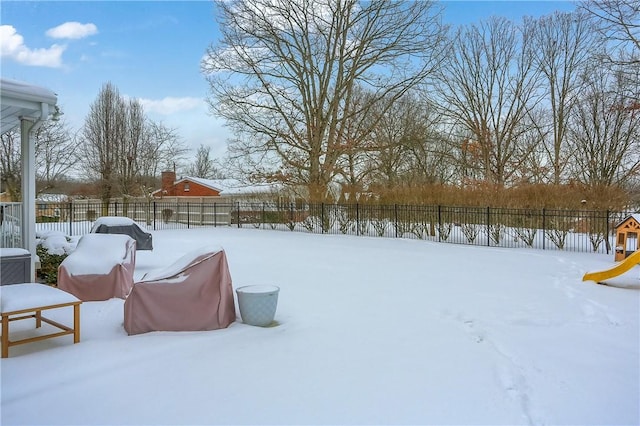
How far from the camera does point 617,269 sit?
22.0 ft

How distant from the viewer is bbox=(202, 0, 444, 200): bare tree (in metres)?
18.8

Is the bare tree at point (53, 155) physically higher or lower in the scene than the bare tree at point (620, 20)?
lower

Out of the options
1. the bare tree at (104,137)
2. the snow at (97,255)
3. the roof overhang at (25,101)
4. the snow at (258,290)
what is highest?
the bare tree at (104,137)

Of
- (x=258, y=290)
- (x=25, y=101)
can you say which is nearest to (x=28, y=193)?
(x=25, y=101)

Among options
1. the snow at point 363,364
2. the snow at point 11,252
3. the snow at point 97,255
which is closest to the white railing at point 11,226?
the snow at point 11,252

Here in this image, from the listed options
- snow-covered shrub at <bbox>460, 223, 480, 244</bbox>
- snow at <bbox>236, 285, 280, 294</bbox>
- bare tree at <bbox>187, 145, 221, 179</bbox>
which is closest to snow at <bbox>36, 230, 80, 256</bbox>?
snow at <bbox>236, 285, 280, 294</bbox>

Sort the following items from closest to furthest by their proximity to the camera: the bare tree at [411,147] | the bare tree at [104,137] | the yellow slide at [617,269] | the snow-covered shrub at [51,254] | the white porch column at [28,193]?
the white porch column at [28,193] → the yellow slide at [617,269] → the snow-covered shrub at [51,254] → the bare tree at [411,147] → the bare tree at [104,137]

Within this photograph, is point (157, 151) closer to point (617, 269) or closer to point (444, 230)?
point (444, 230)

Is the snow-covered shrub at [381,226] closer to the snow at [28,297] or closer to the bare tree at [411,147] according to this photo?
the bare tree at [411,147]

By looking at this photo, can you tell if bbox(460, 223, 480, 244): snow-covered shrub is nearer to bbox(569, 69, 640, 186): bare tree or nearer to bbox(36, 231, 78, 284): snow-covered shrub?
bbox(569, 69, 640, 186): bare tree

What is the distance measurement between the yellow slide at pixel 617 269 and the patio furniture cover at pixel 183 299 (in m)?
6.44

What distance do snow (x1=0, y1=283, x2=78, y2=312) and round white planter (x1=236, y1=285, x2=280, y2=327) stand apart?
1748 mm

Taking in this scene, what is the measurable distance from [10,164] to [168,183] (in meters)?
14.9

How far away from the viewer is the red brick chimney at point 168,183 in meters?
32.2
